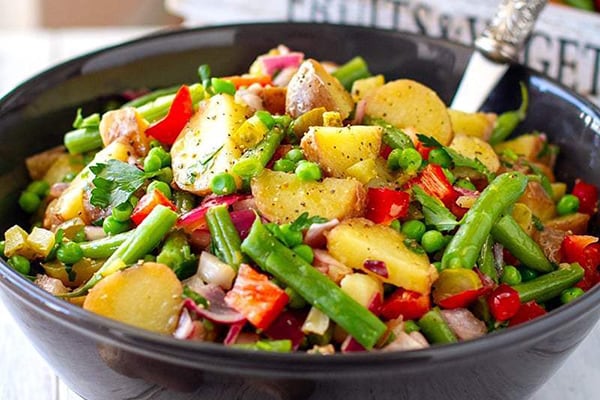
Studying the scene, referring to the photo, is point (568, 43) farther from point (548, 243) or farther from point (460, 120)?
point (548, 243)

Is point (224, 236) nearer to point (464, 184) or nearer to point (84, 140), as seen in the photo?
point (464, 184)

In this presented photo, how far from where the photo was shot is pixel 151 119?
3207 millimetres

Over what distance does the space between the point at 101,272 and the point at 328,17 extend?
9.91ft

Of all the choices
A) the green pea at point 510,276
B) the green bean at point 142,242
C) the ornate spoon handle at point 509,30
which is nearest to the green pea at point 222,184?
the green bean at point 142,242

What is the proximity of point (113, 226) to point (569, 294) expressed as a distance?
4.84 feet

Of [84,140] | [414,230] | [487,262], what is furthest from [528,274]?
[84,140]

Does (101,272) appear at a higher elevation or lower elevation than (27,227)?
higher

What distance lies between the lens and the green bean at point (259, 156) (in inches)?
102

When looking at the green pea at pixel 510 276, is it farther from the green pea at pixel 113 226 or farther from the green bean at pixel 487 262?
the green pea at pixel 113 226

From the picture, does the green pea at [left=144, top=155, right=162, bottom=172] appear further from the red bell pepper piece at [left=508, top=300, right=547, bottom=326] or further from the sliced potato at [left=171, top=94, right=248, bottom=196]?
the red bell pepper piece at [left=508, top=300, right=547, bottom=326]

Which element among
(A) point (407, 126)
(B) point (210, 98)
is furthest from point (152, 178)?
(A) point (407, 126)

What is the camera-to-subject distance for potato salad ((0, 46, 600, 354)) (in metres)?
2.33

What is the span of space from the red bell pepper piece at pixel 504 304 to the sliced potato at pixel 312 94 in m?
0.90

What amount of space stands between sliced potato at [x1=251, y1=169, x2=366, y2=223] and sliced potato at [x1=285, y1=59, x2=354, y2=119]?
41cm
